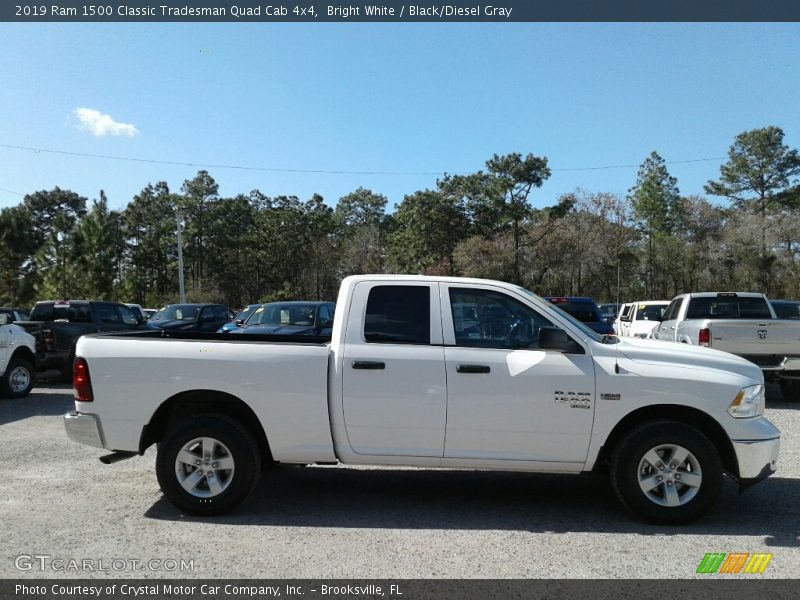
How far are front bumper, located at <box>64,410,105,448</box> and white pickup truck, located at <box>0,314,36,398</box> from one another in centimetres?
745

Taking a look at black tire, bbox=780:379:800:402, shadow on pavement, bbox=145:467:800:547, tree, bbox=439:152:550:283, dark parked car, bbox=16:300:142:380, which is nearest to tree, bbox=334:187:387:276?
tree, bbox=439:152:550:283

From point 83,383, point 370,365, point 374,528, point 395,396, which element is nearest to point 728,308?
point 395,396

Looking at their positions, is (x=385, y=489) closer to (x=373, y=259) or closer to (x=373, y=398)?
(x=373, y=398)

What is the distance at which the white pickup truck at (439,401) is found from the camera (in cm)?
502

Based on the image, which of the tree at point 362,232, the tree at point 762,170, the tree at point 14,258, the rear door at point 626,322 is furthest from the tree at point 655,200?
the tree at point 14,258

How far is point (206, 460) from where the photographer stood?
5.23 m

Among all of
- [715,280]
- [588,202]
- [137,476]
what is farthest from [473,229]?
[137,476]

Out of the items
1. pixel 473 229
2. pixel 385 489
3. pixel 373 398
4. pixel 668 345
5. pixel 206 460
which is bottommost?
pixel 385 489

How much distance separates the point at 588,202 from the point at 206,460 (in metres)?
52.4

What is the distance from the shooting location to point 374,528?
5020 millimetres

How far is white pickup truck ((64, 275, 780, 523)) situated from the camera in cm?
502

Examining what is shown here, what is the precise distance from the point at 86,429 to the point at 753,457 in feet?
17.8

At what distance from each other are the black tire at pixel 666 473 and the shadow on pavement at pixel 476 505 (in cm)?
15

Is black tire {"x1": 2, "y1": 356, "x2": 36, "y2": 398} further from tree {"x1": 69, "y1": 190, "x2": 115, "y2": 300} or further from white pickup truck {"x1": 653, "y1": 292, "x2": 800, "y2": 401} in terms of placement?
tree {"x1": 69, "y1": 190, "x2": 115, "y2": 300}
